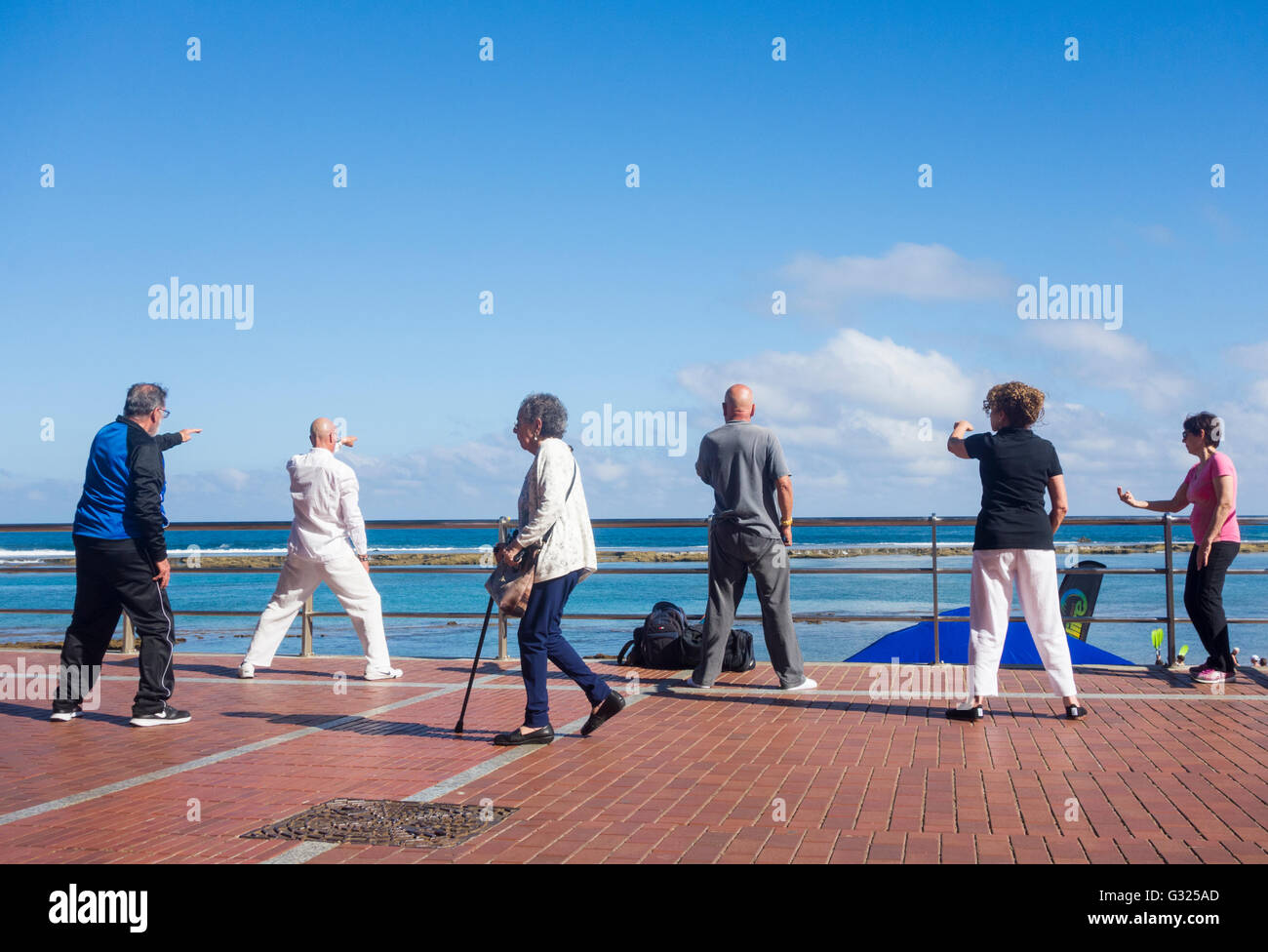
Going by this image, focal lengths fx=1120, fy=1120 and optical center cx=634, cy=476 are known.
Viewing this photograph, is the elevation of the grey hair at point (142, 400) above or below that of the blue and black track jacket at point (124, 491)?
above

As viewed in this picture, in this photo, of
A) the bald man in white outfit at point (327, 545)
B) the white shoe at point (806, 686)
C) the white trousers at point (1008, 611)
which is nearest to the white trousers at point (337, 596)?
the bald man in white outfit at point (327, 545)

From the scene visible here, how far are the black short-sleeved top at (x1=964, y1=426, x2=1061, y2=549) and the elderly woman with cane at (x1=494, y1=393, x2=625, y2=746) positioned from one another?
2.36 m

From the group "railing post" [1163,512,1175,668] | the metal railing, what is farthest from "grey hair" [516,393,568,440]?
"railing post" [1163,512,1175,668]

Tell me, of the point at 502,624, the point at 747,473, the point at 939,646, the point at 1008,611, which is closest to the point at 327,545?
the point at 502,624

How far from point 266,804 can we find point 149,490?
251cm

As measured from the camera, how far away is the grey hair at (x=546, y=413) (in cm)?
614

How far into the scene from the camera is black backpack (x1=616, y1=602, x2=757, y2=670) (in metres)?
8.84

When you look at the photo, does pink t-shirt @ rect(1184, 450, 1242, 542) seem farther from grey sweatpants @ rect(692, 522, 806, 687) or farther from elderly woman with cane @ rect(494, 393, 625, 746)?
elderly woman with cane @ rect(494, 393, 625, 746)

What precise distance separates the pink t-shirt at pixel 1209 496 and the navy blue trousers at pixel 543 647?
4.55 metres

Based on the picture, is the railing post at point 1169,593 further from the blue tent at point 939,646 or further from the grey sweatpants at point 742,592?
the grey sweatpants at point 742,592

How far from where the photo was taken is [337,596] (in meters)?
8.46

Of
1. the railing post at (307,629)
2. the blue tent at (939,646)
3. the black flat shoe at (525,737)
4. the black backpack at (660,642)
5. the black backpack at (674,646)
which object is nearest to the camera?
the black flat shoe at (525,737)
